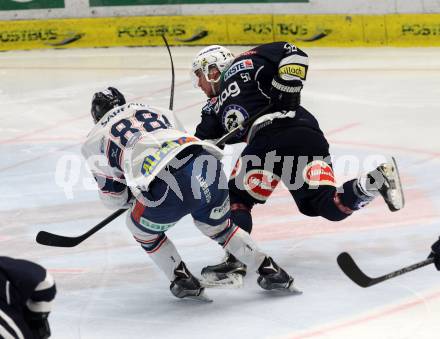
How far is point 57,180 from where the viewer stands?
6168 millimetres

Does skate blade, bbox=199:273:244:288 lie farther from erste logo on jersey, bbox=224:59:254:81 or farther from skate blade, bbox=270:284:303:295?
erste logo on jersey, bbox=224:59:254:81

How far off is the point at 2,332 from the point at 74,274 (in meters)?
1.93

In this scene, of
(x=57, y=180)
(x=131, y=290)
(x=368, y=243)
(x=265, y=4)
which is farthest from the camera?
(x=265, y=4)

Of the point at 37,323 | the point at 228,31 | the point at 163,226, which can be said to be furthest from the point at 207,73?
the point at 228,31

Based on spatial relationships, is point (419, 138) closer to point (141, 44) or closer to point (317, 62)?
point (317, 62)

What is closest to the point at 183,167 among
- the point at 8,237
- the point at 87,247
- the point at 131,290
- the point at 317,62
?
the point at 131,290

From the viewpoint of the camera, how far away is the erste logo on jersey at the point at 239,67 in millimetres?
4469

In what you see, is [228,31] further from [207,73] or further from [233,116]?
[233,116]

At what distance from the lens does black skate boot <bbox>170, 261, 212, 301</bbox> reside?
13.4ft

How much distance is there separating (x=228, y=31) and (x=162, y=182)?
6579 mm

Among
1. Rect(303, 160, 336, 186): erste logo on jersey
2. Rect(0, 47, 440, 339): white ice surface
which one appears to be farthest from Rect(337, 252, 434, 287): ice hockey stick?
Rect(303, 160, 336, 186): erste logo on jersey

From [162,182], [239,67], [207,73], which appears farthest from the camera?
[207,73]

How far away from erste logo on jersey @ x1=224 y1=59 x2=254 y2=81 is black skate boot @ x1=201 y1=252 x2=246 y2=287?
31.3 inches

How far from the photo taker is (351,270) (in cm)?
362
